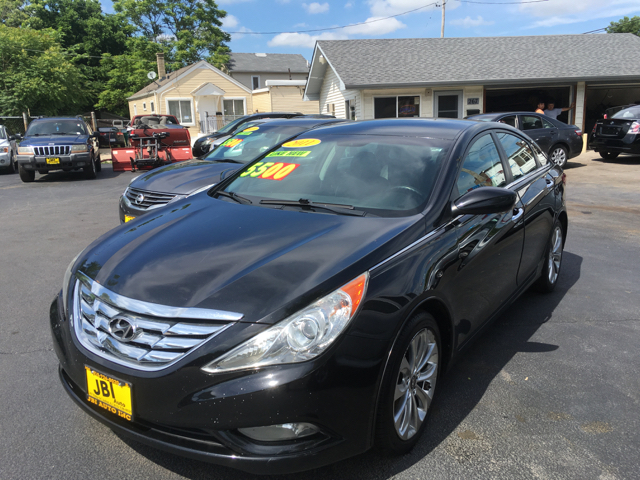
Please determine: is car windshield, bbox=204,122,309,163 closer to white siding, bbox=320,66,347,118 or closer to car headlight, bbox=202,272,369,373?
car headlight, bbox=202,272,369,373

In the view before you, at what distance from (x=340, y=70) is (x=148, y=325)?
63.6 ft

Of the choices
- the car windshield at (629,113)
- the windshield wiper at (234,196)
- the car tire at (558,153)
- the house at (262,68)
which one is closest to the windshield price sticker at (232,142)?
the windshield wiper at (234,196)

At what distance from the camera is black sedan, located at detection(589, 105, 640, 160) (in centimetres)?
1446

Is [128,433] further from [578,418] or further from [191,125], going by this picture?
[191,125]

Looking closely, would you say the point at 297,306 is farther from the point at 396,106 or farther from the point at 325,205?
the point at 396,106

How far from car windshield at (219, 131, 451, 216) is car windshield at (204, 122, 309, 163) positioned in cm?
362

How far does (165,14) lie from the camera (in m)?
52.1

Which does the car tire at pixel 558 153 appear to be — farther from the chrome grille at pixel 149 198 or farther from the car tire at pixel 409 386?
the car tire at pixel 409 386

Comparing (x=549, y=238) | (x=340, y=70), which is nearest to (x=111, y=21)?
(x=340, y=70)

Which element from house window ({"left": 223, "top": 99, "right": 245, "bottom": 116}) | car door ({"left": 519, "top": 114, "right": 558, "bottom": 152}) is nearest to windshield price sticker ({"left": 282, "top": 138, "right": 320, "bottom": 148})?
car door ({"left": 519, "top": 114, "right": 558, "bottom": 152})

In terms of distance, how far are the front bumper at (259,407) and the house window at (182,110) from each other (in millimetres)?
35038

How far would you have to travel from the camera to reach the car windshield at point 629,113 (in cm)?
1459

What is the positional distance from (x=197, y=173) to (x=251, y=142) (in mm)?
1396

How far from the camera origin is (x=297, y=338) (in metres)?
2.06
